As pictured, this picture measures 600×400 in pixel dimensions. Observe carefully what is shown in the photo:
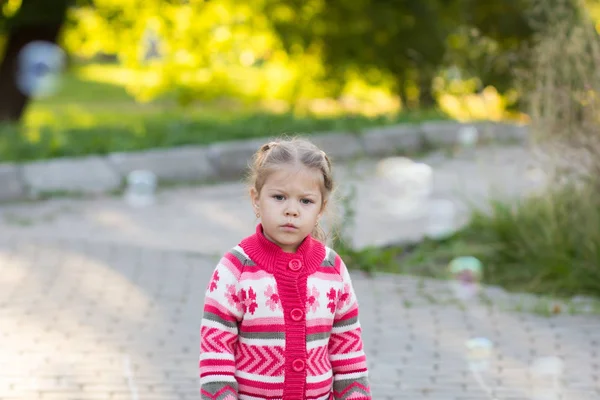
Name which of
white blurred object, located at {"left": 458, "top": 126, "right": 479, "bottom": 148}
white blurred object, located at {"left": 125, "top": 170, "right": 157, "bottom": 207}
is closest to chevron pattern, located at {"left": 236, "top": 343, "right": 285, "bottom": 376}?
white blurred object, located at {"left": 125, "top": 170, "right": 157, "bottom": 207}

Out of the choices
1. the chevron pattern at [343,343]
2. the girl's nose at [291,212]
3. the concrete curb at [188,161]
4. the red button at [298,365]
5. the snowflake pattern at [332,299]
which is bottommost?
the red button at [298,365]

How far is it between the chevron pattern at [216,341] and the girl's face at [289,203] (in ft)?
0.93

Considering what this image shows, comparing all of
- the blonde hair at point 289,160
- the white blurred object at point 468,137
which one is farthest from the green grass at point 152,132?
the blonde hair at point 289,160

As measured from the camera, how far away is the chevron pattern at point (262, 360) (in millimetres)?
2752

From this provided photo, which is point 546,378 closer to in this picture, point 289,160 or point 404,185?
point 289,160

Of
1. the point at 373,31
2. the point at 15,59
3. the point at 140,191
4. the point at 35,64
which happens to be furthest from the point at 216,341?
the point at 373,31

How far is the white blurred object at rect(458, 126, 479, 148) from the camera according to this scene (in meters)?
11.5

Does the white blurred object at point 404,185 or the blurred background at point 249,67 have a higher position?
the blurred background at point 249,67

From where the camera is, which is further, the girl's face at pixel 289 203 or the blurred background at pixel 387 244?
the blurred background at pixel 387 244

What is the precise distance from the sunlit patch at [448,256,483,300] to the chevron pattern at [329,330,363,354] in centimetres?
286

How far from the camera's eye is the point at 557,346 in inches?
191

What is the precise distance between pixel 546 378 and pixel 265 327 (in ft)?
6.63

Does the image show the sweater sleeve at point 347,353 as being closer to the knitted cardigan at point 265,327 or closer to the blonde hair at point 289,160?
the knitted cardigan at point 265,327

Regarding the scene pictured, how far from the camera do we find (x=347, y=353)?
9.47 ft
